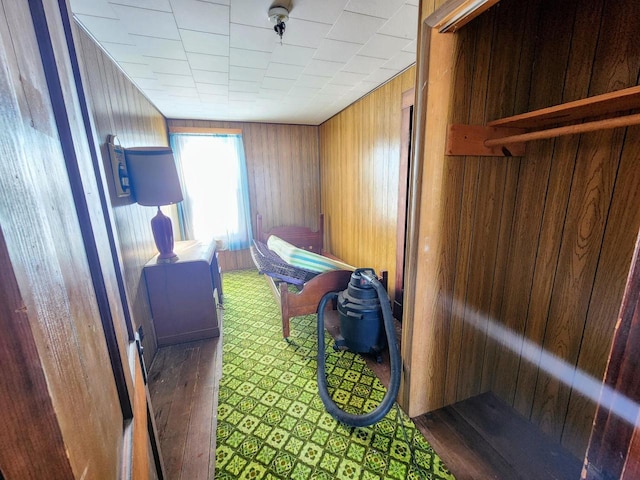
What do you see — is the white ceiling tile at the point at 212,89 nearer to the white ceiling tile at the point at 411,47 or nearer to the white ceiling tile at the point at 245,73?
the white ceiling tile at the point at 245,73

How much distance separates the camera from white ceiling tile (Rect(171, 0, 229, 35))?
1465 mm

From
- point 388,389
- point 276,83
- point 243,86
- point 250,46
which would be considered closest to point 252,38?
point 250,46

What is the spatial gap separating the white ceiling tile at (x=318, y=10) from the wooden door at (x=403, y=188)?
41.9 inches

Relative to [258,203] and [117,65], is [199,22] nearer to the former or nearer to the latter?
[117,65]

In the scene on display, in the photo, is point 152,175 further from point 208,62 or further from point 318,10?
point 318,10

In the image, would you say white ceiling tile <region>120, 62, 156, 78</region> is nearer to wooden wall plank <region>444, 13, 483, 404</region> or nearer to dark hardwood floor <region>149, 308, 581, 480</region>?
wooden wall plank <region>444, 13, 483, 404</region>

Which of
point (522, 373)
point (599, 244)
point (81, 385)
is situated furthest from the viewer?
point (522, 373)

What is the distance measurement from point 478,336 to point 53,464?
6.27 ft

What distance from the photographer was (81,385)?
42 cm

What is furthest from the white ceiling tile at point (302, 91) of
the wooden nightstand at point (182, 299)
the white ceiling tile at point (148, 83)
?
the wooden nightstand at point (182, 299)

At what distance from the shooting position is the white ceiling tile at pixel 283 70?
224 centimetres

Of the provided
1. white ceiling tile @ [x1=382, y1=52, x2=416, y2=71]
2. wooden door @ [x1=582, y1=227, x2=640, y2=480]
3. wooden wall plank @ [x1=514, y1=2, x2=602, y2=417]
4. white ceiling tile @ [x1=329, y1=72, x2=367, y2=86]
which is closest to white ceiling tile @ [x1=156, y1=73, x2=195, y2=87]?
white ceiling tile @ [x1=329, y1=72, x2=367, y2=86]

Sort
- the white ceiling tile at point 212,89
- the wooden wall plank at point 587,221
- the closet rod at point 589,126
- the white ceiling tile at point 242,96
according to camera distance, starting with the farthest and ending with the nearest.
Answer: the white ceiling tile at point 242,96 < the white ceiling tile at point 212,89 < the wooden wall plank at point 587,221 < the closet rod at point 589,126

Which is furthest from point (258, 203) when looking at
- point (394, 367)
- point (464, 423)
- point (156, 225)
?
point (464, 423)
